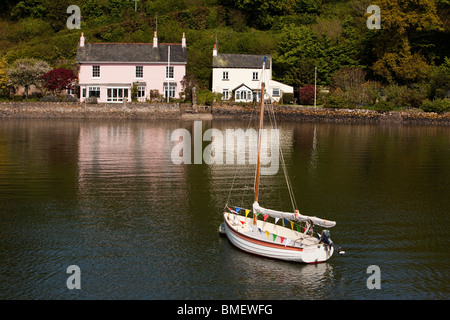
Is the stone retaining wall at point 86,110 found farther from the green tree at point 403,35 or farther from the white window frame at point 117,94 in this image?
the green tree at point 403,35

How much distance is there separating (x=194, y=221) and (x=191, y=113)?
5082 centimetres

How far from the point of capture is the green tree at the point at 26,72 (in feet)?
253

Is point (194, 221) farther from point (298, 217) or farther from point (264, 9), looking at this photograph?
point (264, 9)

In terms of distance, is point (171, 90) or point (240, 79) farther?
point (240, 79)

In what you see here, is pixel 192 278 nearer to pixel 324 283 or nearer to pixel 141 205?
pixel 324 283

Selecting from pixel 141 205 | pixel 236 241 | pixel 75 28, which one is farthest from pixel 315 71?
Answer: pixel 236 241

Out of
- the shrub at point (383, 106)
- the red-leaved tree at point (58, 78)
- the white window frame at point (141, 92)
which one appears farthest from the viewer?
the white window frame at point (141, 92)

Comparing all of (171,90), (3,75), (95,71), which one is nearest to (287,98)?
(171,90)

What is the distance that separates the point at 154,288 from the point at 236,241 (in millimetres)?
4554

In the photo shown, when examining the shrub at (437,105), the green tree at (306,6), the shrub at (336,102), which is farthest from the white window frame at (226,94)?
the green tree at (306,6)

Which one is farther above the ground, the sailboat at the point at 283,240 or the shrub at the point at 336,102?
the shrub at the point at 336,102

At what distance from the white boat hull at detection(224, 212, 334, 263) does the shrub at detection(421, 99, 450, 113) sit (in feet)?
193

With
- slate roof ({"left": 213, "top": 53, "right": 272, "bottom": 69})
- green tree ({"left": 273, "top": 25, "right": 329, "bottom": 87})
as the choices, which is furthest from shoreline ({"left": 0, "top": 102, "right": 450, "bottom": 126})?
slate roof ({"left": 213, "top": 53, "right": 272, "bottom": 69})

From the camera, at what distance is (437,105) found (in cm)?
7519
